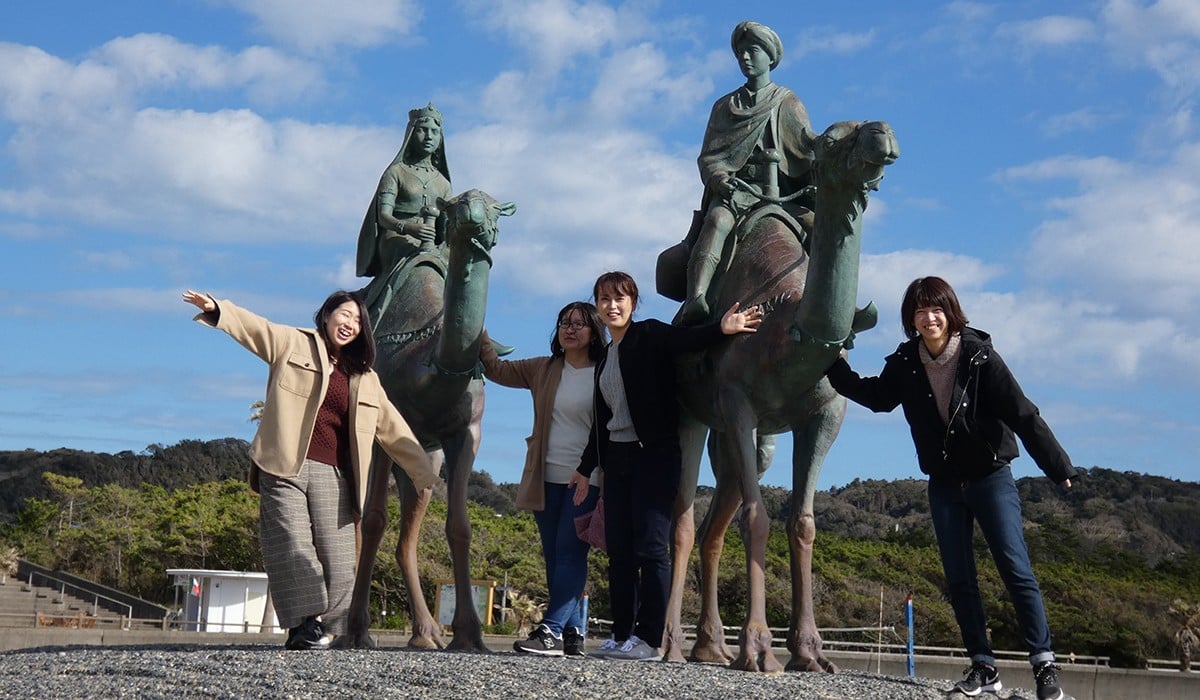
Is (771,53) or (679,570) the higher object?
(771,53)

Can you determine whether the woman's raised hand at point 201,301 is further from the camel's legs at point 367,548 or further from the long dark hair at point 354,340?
the camel's legs at point 367,548

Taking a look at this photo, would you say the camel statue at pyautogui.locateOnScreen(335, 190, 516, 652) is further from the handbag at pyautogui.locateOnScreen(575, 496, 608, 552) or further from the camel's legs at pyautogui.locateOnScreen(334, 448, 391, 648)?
the handbag at pyautogui.locateOnScreen(575, 496, 608, 552)

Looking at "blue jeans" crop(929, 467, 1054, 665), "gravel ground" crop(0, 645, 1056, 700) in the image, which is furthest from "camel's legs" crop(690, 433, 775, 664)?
"blue jeans" crop(929, 467, 1054, 665)

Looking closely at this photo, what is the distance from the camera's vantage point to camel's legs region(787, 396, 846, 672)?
26.5ft

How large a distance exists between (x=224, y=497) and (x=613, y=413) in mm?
38655

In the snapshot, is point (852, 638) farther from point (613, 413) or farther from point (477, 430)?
point (613, 413)

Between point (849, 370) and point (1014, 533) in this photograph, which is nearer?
point (1014, 533)

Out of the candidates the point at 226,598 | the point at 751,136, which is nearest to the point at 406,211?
the point at 751,136

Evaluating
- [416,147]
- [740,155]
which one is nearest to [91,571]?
[416,147]

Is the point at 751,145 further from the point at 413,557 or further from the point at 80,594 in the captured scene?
the point at 80,594

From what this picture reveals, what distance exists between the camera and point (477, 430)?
34.1 ft

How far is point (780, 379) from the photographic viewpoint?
839 centimetres

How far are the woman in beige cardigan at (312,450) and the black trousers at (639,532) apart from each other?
4.88 feet

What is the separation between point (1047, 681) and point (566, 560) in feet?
8.84
